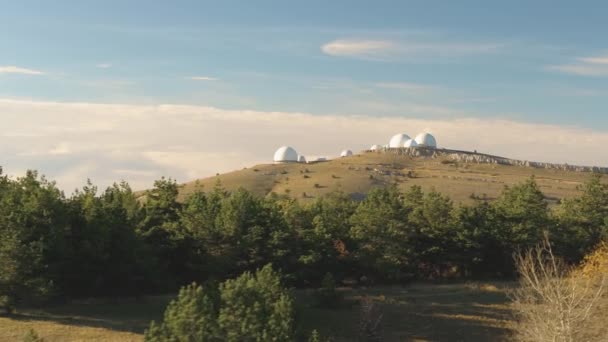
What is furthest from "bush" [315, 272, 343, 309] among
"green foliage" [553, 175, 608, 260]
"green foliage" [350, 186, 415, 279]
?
"green foliage" [553, 175, 608, 260]

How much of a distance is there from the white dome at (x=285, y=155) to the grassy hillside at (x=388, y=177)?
5937 millimetres

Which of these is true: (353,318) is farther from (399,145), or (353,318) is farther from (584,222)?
(399,145)

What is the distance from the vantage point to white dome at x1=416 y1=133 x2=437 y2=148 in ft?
506

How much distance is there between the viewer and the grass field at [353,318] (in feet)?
117

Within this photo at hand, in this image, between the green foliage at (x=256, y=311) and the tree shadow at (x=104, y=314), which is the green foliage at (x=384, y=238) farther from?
the green foliage at (x=256, y=311)

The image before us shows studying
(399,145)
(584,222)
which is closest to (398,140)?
(399,145)

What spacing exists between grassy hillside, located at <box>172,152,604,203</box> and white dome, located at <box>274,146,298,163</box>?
5937mm

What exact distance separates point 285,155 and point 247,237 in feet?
314

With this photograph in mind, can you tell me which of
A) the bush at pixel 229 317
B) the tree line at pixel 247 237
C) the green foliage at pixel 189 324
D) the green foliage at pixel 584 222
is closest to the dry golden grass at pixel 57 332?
the tree line at pixel 247 237

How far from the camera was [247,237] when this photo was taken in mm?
46438

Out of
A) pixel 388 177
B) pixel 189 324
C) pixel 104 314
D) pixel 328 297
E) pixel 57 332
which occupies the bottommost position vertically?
pixel 104 314

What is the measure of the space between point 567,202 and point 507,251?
1075 centimetres

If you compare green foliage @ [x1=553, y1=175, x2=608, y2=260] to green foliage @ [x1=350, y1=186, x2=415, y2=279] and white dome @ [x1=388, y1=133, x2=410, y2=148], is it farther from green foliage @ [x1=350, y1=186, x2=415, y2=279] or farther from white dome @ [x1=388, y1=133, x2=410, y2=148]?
white dome @ [x1=388, y1=133, x2=410, y2=148]

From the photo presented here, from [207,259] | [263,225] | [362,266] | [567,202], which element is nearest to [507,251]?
[567,202]
